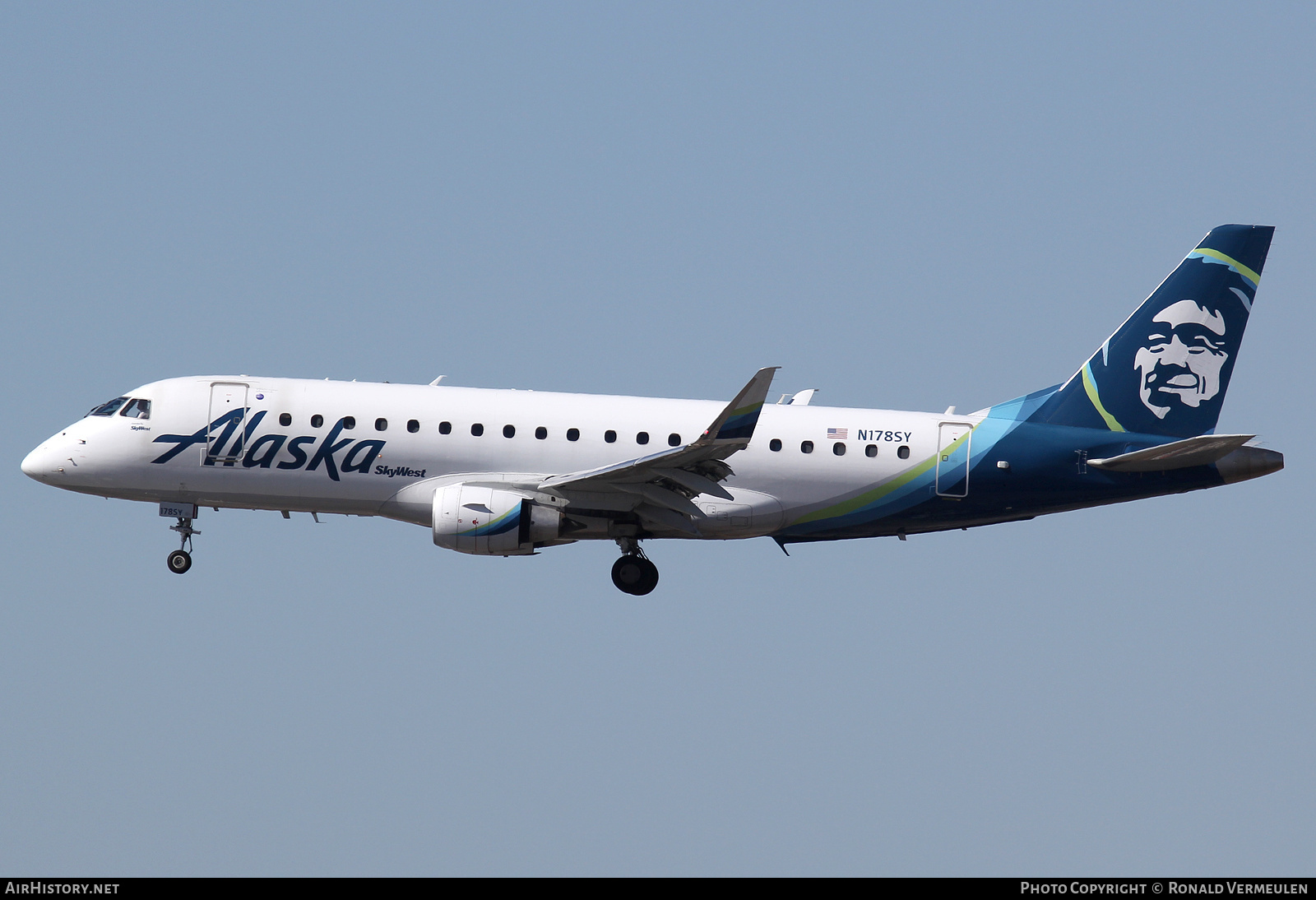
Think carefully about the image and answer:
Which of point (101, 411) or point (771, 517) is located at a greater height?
point (101, 411)

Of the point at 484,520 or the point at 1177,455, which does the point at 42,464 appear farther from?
the point at 1177,455

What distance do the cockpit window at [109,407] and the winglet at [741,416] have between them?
14.4 m

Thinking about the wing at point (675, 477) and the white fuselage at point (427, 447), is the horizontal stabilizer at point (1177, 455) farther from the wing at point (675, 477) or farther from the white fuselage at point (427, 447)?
the wing at point (675, 477)

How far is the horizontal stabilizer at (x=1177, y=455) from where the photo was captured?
1271 inches

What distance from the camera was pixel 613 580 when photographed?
113 feet

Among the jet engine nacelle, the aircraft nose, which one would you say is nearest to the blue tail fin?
the jet engine nacelle

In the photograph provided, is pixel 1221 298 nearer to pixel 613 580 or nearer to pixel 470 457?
pixel 613 580

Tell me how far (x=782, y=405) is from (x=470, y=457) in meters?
7.37

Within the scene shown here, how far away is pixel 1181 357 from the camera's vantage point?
3481 centimetres

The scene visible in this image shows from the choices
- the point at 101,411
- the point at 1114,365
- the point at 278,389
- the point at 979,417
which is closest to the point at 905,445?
the point at 979,417

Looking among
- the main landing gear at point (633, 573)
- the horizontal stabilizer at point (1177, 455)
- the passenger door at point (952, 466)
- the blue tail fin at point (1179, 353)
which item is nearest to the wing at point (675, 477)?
the main landing gear at point (633, 573)

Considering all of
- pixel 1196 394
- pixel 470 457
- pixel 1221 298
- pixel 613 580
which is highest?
pixel 1221 298

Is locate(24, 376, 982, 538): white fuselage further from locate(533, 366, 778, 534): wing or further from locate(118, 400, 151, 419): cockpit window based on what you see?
locate(533, 366, 778, 534): wing

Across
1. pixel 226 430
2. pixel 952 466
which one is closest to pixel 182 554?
pixel 226 430
